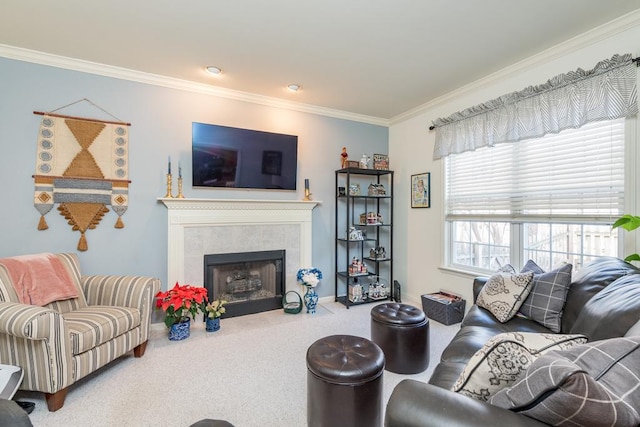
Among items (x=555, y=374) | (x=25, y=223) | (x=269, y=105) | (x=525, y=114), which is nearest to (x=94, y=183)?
(x=25, y=223)

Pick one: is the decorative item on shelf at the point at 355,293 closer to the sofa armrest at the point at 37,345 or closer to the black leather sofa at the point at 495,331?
the black leather sofa at the point at 495,331

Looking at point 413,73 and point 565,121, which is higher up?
point 413,73

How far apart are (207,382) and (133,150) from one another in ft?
7.56

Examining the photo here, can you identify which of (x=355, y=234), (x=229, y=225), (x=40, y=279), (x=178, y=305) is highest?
(x=229, y=225)

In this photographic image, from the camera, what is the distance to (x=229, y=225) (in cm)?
335

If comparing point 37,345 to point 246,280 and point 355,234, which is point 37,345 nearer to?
point 246,280

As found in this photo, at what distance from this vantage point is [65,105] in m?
2.68

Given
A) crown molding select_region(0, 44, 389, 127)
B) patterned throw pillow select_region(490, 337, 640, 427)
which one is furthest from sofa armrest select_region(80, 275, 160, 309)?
patterned throw pillow select_region(490, 337, 640, 427)

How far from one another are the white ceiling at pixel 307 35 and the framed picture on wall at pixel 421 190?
1169mm

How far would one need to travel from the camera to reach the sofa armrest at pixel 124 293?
7.89ft

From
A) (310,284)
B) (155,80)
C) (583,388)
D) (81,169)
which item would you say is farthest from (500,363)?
(155,80)

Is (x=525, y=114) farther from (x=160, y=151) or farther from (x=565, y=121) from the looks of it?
(x=160, y=151)

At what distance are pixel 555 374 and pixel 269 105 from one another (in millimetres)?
3533

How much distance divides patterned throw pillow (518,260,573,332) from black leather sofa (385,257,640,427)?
1.7 inches
